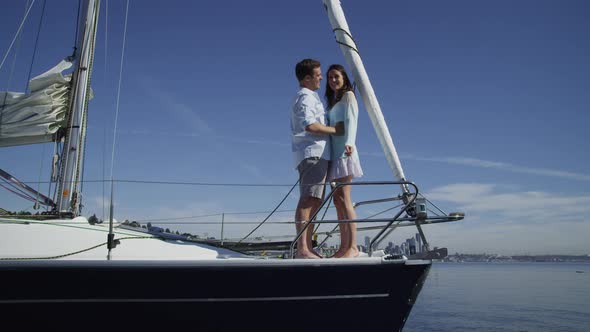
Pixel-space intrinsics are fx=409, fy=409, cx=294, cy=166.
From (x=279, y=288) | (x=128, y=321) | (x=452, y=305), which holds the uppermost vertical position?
(x=279, y=288)

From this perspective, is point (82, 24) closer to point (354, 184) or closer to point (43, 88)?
point (43, 88)

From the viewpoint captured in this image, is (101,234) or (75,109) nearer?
(101,234)

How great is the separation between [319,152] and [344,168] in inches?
12.3

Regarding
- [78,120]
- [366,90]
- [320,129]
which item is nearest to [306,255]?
[320,129]

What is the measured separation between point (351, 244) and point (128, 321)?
2184 millimetres

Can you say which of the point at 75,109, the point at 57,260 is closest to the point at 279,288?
the point at 57,260

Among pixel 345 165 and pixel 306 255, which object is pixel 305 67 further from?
pixel 306 255

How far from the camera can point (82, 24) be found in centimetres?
759

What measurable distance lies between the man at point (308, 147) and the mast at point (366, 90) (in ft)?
2.28

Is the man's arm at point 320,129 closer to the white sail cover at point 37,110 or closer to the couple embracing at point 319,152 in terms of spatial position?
the couple embracing at point 319,152

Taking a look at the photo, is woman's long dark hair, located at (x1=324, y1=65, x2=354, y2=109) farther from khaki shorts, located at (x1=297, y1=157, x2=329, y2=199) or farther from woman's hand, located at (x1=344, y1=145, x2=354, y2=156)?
khaki shorts, located at (x1=297, y1=157, x2=329, y2=199)

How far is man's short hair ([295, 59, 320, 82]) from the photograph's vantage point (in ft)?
13.9

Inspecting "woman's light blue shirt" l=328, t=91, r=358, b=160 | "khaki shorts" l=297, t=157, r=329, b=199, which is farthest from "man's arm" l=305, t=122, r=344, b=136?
"khaki shorts" l=297, t=157, r=329, b=199

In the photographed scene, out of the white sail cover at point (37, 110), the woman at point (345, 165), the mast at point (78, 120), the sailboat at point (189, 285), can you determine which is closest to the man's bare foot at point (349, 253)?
the woman at point (345, 165)
